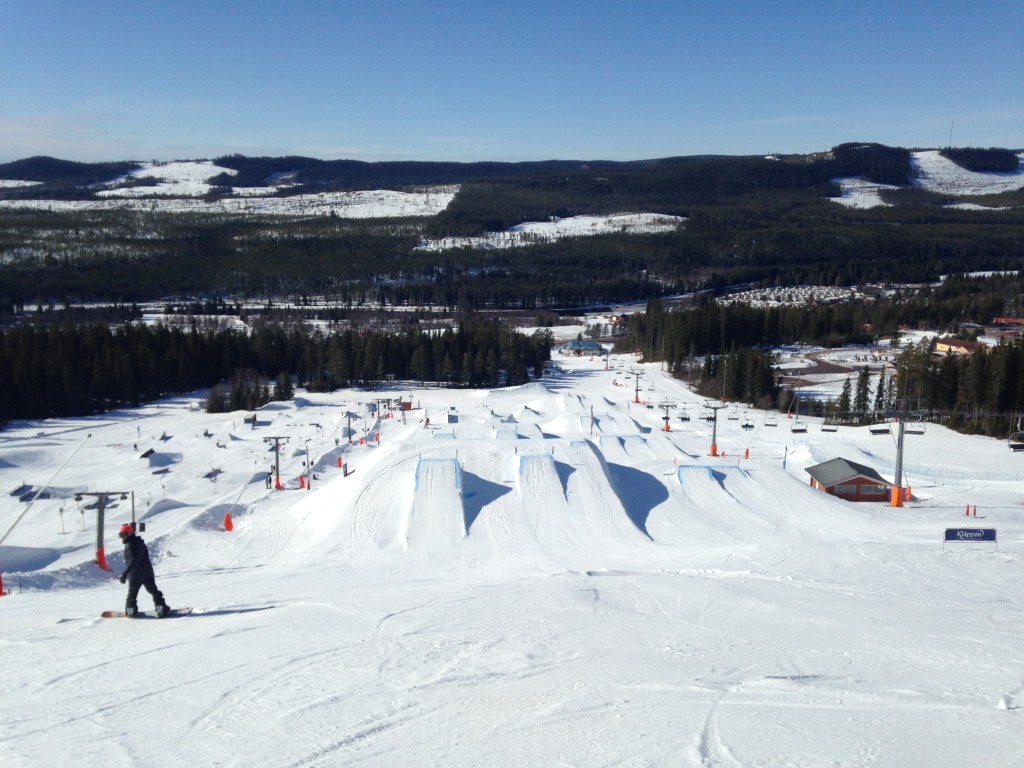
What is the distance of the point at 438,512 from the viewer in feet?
60.1

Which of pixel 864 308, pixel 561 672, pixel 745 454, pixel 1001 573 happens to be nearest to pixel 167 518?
pixel 561 672

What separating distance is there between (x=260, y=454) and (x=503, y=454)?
55.7 ft

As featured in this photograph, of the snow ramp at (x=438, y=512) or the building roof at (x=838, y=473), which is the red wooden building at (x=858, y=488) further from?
the snow ramp at (x=438, y=512)

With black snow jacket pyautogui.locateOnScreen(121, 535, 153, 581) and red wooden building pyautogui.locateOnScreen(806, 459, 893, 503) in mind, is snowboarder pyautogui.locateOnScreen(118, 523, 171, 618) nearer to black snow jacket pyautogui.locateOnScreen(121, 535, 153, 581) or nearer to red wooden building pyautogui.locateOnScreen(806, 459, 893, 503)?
black snow jacket pyautogui.locateOnScreen(121, 535, 153, 581)

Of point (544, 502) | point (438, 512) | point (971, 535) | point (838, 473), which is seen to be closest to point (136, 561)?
point (438, 512)

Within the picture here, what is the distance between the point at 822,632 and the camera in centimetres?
953

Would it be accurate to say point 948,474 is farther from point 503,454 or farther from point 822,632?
point 822,632

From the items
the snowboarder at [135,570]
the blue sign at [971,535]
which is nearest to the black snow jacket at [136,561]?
the snowboarder at [135,570]

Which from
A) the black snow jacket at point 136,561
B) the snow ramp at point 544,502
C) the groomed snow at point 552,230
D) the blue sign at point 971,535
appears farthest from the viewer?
the groomed snow at point 552,230

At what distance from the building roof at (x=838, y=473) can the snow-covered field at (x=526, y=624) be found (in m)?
1.69

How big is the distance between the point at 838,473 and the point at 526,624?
820 inches

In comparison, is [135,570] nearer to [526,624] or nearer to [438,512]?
[526,624]

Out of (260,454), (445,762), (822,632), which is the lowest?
(260,454)

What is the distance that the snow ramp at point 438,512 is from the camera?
1688 cm
